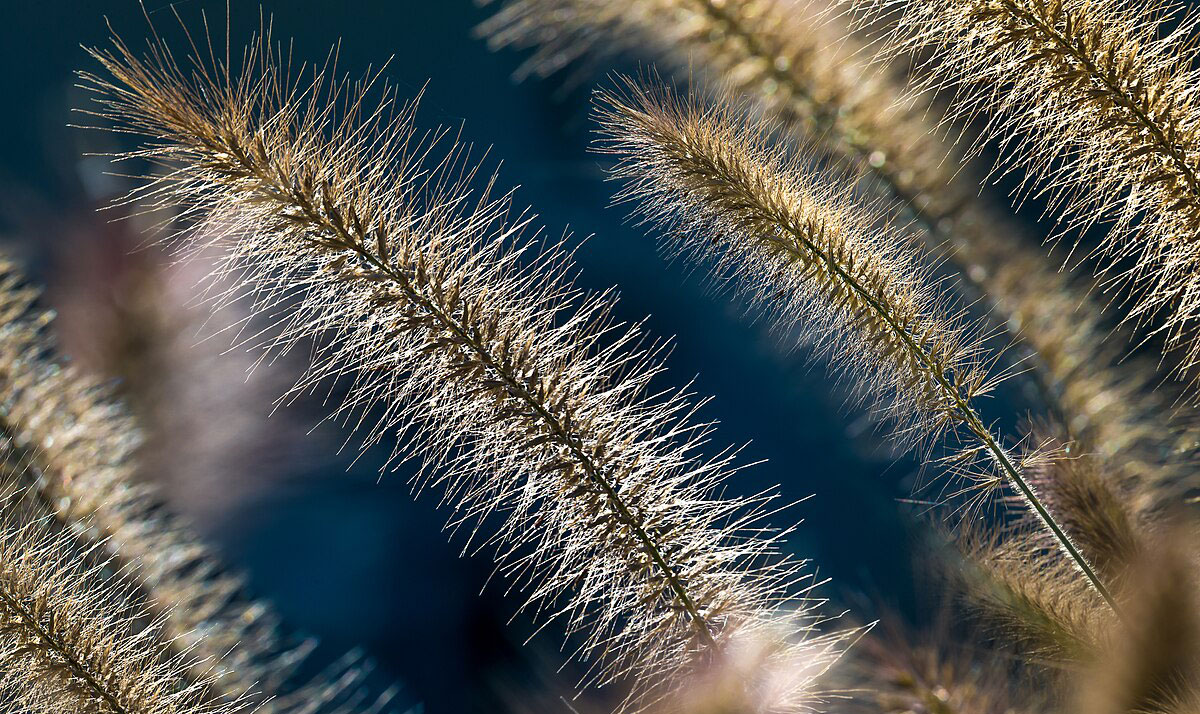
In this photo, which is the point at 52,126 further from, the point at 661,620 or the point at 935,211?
the point at 935,211

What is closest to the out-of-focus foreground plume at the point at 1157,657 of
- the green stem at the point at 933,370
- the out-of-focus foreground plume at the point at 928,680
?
the green stem at the point at 933,370

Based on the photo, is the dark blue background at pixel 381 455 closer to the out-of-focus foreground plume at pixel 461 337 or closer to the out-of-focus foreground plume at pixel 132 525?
the out-of-focus foreground plume at pixel 132 525

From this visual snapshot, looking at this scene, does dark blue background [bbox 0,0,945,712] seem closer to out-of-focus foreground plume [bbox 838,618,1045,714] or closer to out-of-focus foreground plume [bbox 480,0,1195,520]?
out-of-focus foreground plume [bbox 480,0,1195,520]

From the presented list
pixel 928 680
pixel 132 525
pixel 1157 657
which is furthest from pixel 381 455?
pixel 1157 657

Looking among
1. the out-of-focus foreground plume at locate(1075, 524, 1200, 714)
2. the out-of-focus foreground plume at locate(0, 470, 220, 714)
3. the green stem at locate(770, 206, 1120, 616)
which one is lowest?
the out-of-focus foreground plume at locate(1075, 524, 1200, 714)

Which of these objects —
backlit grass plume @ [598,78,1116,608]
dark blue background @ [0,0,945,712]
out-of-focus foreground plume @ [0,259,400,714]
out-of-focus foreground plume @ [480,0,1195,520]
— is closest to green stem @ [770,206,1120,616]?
backlit grass plume @ [598,78,1116,608]

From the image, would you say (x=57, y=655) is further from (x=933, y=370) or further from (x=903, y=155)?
(x=903, y=155)

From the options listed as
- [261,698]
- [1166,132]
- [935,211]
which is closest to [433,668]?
[261,698]
